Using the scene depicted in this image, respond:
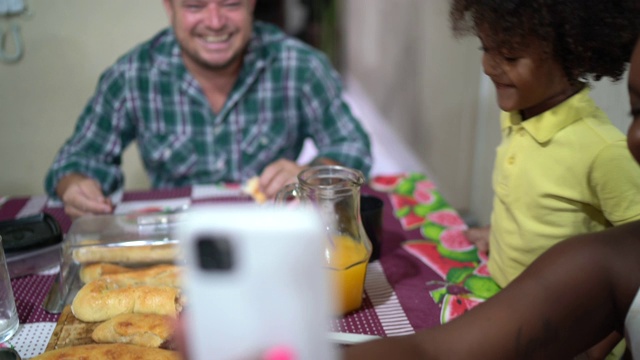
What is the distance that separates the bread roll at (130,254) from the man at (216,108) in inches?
19.1

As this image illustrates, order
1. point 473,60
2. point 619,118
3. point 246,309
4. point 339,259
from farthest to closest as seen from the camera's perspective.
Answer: point 473,60 < point 619,118 < point 339,259 < point 246,309

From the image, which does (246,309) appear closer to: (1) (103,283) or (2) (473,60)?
(1) (103,283)

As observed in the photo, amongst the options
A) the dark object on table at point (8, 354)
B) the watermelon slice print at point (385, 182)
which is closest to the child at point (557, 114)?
the watermelon slice print at point (385, 182)

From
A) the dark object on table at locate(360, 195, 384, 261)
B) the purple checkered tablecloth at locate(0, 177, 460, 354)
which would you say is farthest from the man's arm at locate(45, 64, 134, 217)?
the dark object on table at locate(360, 195, 384, 261)

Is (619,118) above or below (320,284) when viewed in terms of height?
below

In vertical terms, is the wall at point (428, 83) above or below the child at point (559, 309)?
below

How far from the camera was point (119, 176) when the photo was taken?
1.43 metres

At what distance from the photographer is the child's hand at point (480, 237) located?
1017 millimetres

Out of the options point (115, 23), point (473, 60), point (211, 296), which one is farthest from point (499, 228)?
point (115, 23)

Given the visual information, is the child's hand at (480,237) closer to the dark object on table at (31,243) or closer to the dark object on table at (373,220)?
the dark object on table at (373,220)

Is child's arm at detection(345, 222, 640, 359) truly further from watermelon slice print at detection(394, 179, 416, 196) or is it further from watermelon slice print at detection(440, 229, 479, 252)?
watermelon slice print at detection(394, 179, 416, 196)

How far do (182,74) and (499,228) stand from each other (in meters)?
0.94

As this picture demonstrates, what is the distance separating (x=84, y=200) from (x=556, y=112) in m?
0.90

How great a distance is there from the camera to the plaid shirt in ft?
4.89
